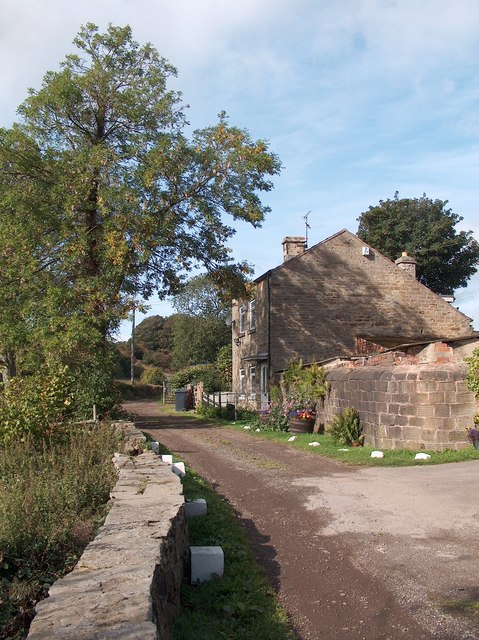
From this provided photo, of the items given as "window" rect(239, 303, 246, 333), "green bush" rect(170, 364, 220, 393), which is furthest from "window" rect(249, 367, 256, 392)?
"green bush" rect(170, 364, 220, 393)

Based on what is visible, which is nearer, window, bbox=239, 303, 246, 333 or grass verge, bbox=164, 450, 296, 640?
grass verge, bbox=164, 450, 296, 640

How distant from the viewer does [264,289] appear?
2630cm

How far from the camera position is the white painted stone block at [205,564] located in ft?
17.1

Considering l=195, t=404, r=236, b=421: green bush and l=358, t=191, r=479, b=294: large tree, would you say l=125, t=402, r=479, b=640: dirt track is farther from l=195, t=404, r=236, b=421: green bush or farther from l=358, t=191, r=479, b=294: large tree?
l=358, t=191, r=479, b=294: large tree

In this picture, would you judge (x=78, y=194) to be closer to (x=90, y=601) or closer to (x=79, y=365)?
(x=79, y=365)

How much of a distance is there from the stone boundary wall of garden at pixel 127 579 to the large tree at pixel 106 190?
1446cm

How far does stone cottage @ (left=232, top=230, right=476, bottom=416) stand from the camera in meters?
25.9

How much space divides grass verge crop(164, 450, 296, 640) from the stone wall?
6853 mm

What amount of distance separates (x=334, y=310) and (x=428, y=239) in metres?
18.5

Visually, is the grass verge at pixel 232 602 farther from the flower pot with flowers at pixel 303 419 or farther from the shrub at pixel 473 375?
the flower pot with flowers at pixel 303 419

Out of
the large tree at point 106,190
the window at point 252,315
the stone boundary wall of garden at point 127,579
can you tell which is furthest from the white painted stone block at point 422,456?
the window at point 252,315

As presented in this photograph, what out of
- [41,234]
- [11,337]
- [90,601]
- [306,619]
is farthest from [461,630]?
[41,234]

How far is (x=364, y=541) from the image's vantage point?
21.2 feet

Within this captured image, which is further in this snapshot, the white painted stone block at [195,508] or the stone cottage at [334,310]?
the stone cottage at [334,310]
